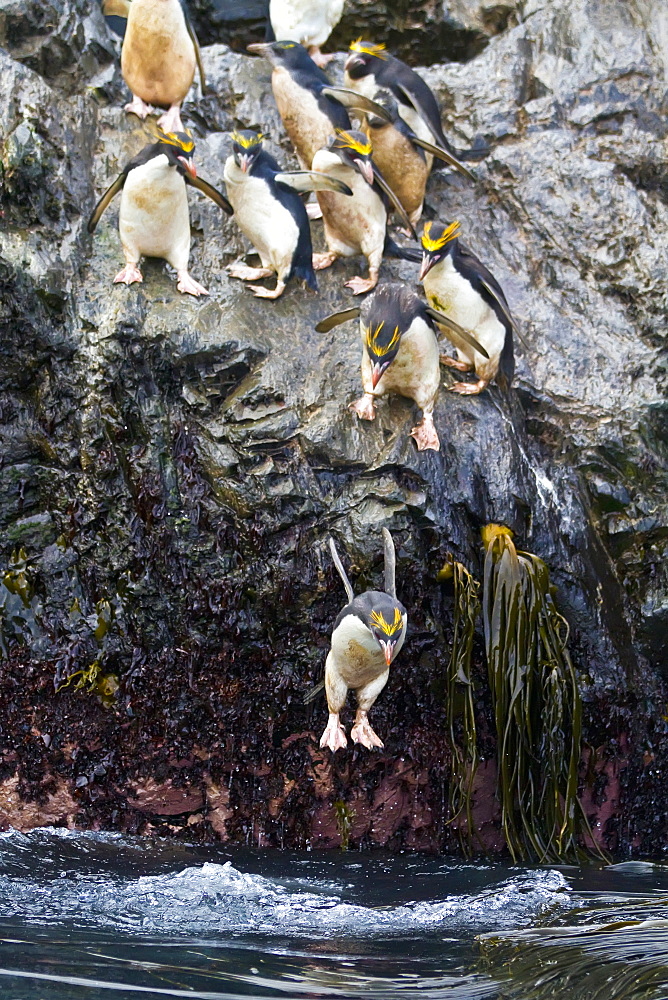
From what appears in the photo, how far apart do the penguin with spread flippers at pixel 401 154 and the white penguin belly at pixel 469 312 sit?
114 cm

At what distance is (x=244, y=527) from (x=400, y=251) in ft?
7.20

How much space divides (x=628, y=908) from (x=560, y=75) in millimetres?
5719

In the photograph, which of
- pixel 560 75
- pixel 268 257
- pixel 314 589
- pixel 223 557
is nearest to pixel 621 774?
pixel 314 589

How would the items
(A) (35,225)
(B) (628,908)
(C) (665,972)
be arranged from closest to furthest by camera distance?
(C) (665,972), (B) (628,908), (A) (35,225)

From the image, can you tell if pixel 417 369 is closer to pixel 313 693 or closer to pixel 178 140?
pixel 313 693

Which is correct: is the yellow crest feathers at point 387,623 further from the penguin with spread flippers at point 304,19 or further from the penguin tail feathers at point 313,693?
the penguin with spread flippers at point 304,19

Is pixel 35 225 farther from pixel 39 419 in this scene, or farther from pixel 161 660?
pixel 161 660

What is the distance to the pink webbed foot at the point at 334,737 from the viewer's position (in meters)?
4.73

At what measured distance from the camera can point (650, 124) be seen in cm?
708

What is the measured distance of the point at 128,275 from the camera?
5.66 m

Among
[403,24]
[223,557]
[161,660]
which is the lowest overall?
[161,660]

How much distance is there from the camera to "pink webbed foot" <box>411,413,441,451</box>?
523 cm

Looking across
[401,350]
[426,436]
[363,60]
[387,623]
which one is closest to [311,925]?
[387,623]

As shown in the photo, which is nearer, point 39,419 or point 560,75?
point 39,419
